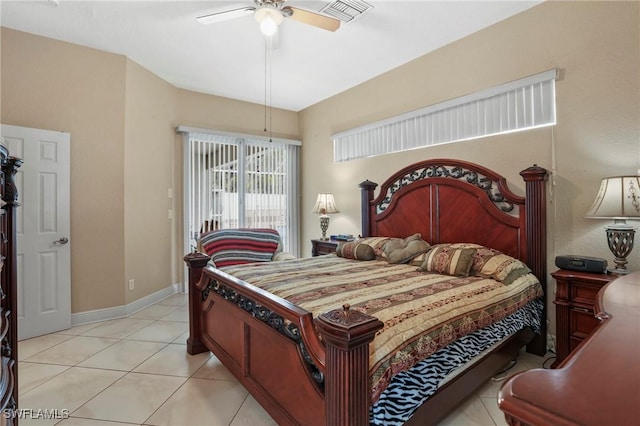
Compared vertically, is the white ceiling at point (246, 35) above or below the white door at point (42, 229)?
above

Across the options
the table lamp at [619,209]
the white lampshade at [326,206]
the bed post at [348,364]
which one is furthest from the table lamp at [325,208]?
the bed post at [348,364]

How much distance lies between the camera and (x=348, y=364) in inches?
43.9

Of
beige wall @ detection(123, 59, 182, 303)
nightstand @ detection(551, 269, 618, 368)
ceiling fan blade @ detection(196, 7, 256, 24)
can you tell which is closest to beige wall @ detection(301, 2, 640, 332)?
nightstand @ detection(551, 269, 618, 368)

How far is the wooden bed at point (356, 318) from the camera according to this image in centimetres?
115

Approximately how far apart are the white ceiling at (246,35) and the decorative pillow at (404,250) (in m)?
2.04

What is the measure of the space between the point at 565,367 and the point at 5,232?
213 centimetres

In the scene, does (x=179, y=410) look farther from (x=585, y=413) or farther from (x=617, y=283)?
(x=617, y=283)

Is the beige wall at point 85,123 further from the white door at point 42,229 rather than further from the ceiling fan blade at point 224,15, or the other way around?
the ceiling fan blade at point 224,15

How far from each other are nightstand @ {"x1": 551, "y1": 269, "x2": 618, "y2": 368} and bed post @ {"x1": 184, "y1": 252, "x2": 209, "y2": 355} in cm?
270

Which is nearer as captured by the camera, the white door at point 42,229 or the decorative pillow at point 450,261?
the decorative pillow at point 450,261

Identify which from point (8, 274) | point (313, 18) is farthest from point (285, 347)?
point (313, 18)

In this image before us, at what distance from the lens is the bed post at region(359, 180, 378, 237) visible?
389cm

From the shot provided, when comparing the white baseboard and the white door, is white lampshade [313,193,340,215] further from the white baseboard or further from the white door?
the white door

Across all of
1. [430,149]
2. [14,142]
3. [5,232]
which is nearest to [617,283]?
[430,149]
